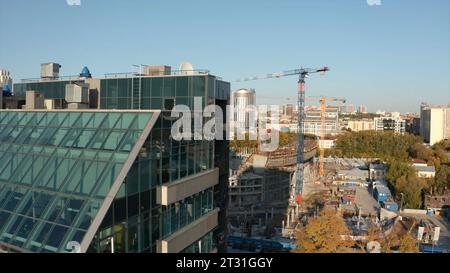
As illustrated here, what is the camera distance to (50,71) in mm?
19312

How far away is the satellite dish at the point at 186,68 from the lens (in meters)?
14.7

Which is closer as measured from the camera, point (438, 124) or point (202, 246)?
point (202, 246)

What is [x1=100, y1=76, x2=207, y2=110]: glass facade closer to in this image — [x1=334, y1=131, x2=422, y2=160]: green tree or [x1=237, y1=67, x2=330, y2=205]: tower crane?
[x1=237, y1=67, x2=330, y2=205]: tower crane

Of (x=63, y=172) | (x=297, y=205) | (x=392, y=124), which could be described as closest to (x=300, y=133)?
(x=297, y=205)

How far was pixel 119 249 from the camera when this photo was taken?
7.93 metres

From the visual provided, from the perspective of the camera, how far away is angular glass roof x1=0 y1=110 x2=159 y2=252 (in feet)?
25.0

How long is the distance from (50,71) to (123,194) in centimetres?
1387

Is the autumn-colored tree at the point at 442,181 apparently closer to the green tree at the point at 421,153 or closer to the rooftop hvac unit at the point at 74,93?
the green tree at the point at 421,153

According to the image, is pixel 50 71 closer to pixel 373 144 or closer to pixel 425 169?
pixel 425 169

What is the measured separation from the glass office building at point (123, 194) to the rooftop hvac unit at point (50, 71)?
23.1 feet

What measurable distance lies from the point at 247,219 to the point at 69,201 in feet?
101

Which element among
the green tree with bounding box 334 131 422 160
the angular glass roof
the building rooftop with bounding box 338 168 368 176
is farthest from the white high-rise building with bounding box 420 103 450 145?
the angular glass roof
